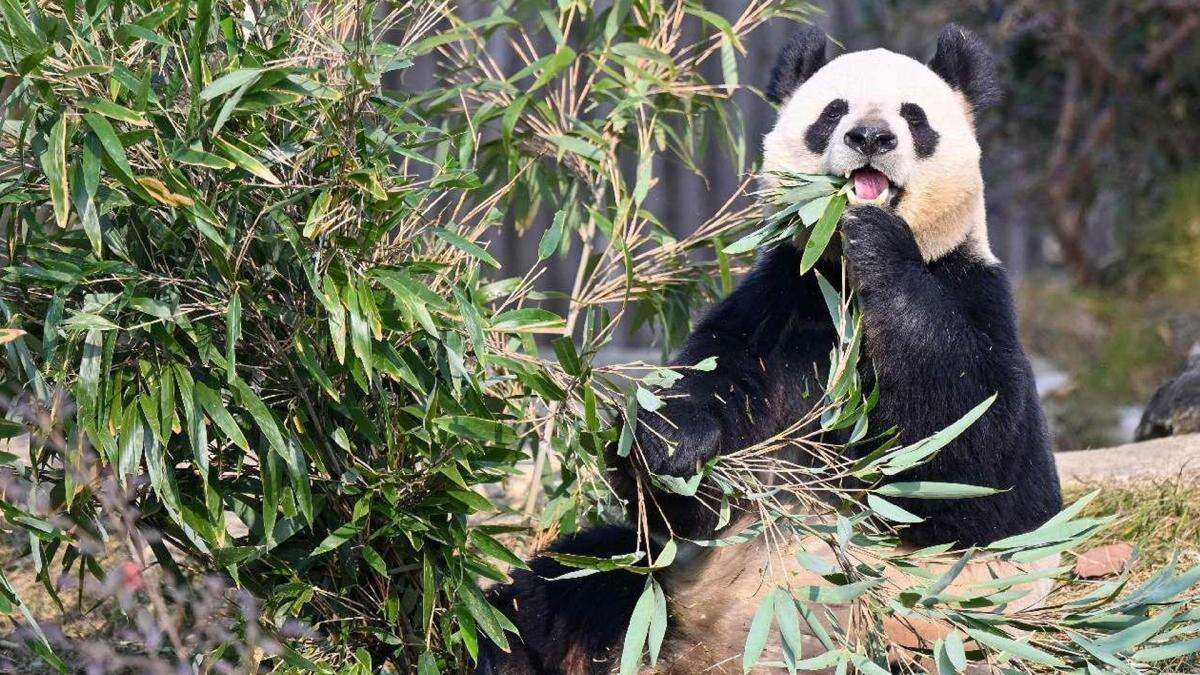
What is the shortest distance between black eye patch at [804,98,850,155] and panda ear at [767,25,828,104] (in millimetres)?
325

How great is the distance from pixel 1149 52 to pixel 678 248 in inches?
265

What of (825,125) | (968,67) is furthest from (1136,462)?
(825,125)

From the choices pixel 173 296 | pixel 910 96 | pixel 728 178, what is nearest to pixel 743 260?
pixel 910 96

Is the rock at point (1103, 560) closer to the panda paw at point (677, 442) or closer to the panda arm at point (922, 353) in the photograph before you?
the panda arm at point (922, 353)

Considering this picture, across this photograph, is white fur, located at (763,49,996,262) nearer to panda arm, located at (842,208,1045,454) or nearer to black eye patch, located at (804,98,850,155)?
black eye patch, located at (804,98,850,155)

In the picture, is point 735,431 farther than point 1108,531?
No

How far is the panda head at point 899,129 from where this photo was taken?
3682 millimetres

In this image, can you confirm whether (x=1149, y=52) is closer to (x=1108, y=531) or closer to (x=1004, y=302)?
(x=1108, y=531)

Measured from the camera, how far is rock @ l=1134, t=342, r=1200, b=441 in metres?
6.06

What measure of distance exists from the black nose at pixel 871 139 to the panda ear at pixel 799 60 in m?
0.68

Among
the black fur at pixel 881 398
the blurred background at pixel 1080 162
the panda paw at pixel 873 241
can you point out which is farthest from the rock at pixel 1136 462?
the blurred background at pixel 1080 162

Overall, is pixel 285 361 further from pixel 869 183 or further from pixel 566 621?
pixel 869 183

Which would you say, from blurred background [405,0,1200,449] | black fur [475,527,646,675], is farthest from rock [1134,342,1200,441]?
black fur [475,527,646,675]

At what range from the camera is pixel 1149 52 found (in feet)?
32.8
